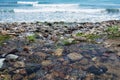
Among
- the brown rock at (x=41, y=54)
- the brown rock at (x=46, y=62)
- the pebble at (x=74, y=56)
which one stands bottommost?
the brown rock at (x=46, y=62)

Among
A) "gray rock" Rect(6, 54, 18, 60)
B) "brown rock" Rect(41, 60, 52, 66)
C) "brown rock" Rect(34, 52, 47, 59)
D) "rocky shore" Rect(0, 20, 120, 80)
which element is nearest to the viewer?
"rocky shore" Rect(0, 20, 120, 80)

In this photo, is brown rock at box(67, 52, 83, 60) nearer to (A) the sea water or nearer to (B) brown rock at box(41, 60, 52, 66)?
(B) brown rock at box(41, 60, 52, 66)

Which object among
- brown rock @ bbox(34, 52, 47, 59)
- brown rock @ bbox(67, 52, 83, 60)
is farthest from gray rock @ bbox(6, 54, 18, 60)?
brown rock @ bbox(67, 52, 83, 60)

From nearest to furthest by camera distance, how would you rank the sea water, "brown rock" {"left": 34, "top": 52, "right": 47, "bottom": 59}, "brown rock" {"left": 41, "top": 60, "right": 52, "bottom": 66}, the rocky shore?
the rocky shore, "brown rock" {"left": 41, "top": 60, "right": 52, "bottom": 66}, "brown rock" {"left": 34, "top": 52, "right": 47, "bottom": 59}, the sea water

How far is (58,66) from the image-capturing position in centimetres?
431

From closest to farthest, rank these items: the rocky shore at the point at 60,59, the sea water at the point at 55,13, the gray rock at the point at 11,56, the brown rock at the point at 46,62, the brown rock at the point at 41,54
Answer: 1. the rocky shore at the point at 60,59
2. the brown rock at the point at 46,62
3. the gray rock at the point at 11,56
4. the brown rock at the point at 41,54
5. the sea water at the point at 55,13

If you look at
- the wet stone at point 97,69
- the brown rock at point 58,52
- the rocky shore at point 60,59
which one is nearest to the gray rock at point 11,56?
the rocky shore at point 60,59

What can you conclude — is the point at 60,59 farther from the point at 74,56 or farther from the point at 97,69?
the point at 97,69

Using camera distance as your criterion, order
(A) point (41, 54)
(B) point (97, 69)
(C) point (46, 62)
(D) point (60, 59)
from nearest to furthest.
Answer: (B) point (97, 69) → (C) point (46, 62) → (D) point (60, 59) → (A) point (41, 54)

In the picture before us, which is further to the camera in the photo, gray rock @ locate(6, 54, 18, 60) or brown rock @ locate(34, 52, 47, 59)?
brown rock @ locate(34, 52, 47, 59)

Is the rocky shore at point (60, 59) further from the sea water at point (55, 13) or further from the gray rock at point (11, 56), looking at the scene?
the sea water at point (55, 13)

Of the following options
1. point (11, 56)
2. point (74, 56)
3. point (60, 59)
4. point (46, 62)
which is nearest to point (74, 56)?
point (74, 56)

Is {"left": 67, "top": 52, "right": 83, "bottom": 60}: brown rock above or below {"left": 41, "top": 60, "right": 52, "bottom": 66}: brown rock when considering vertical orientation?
above

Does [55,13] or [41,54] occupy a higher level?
[41,54]
